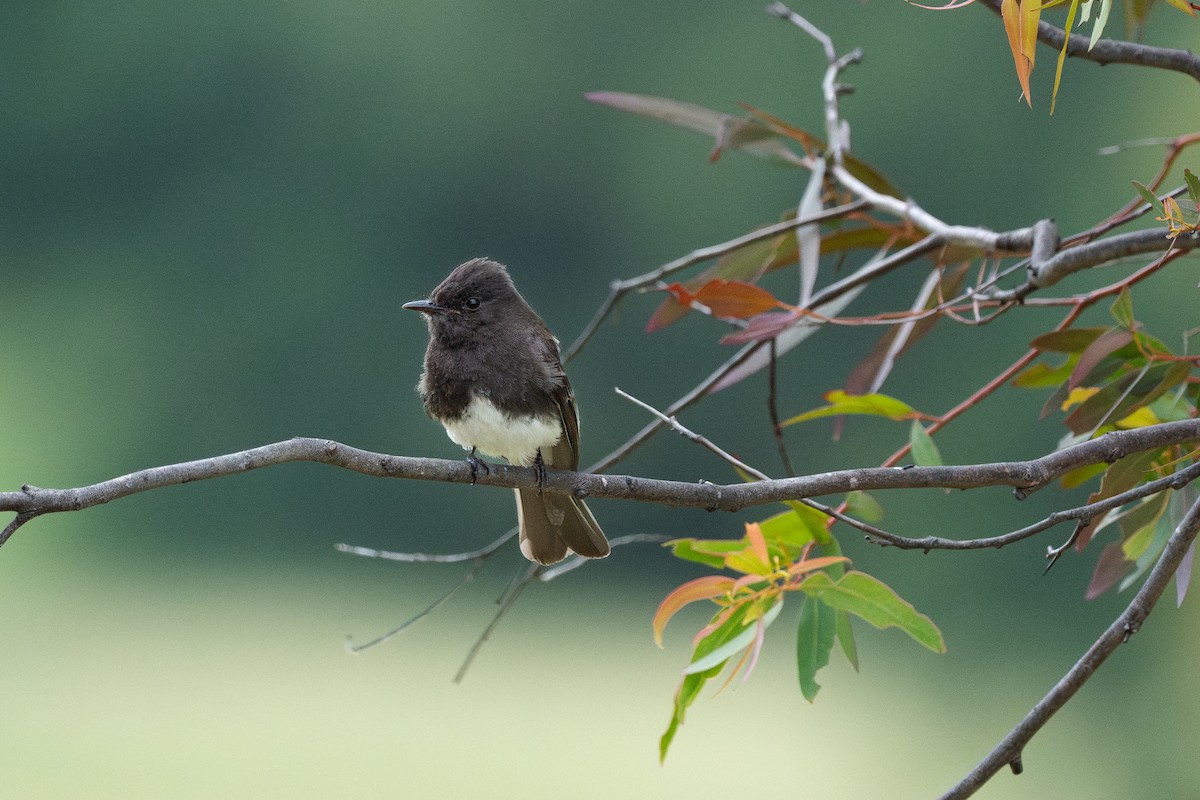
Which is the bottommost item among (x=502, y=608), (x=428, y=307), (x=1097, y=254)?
(x=502, y=608)

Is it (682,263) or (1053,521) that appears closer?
(1053,521)

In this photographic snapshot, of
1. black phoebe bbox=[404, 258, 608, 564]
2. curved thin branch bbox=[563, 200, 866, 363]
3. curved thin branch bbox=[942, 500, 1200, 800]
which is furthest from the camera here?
black phoebe bbox=[404, 258, 608, 564]

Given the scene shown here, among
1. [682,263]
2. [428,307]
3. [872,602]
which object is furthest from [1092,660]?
[428,307]

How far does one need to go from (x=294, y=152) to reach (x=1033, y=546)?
5597 millimetres

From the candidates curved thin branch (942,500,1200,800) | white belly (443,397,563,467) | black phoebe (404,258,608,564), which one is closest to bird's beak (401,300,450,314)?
black phoebe (404,258,608,564)

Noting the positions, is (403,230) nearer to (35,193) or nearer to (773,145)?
(35,193)

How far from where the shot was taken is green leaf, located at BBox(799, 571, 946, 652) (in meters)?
1.01

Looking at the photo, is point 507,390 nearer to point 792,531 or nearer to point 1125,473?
point 792,531

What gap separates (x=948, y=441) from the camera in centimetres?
732

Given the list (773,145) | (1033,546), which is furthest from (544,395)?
(1033,546)

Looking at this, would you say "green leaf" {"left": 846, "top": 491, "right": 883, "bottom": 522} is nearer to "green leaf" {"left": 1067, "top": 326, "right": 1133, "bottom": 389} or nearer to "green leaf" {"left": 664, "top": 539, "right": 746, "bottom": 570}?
"green leaf" {"left": 664, "top": 539, "right": 746, "bottom": 570}

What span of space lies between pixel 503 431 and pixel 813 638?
49 cm

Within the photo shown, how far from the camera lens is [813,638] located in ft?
3.55

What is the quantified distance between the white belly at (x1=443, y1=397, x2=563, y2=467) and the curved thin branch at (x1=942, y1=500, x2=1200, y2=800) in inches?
25.6
